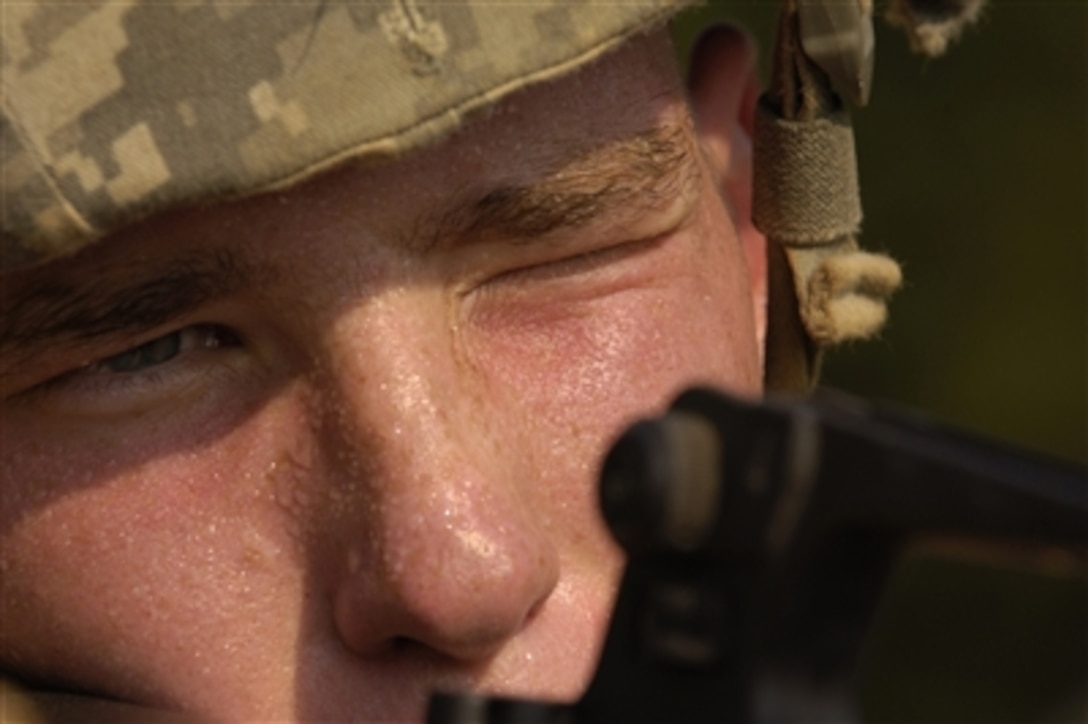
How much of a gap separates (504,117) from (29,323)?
332 millimetres

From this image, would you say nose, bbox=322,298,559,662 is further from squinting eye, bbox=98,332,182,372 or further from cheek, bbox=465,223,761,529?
squinting eye, bbox=98,332,182,372

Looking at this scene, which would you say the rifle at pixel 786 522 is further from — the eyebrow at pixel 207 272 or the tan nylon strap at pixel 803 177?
the tan nylon strap at pixel 803 177

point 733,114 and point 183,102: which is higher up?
point 183,102

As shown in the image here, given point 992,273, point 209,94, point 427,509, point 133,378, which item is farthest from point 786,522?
point 992,273

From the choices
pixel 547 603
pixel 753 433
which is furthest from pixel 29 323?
pixel 753 433

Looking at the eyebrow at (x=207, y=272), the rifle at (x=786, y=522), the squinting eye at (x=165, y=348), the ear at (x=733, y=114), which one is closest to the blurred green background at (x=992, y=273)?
the ear at (x=733, y=114)

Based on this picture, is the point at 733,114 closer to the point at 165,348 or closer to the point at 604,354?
the point at 604,354

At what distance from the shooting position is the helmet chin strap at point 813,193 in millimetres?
1797

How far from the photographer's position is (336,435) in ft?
4.63

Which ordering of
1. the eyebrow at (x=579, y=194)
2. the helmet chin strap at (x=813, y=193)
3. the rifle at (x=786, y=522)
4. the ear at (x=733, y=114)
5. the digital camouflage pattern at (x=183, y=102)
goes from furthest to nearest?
the ear at (x=733, y=114) → the helmet chin strap at (x=813, y=193) → the eyebrow at (x=579, y=194) → the digital camouflage pattern at (x=183, y=102) → the rifle at (x=786, y=522)

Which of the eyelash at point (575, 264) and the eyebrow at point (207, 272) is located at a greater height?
the eyebrow at point (207, 272)

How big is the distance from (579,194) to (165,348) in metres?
0.30

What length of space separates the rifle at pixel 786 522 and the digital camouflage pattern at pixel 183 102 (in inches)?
15.8

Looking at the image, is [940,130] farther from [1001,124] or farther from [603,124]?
[603,124]
